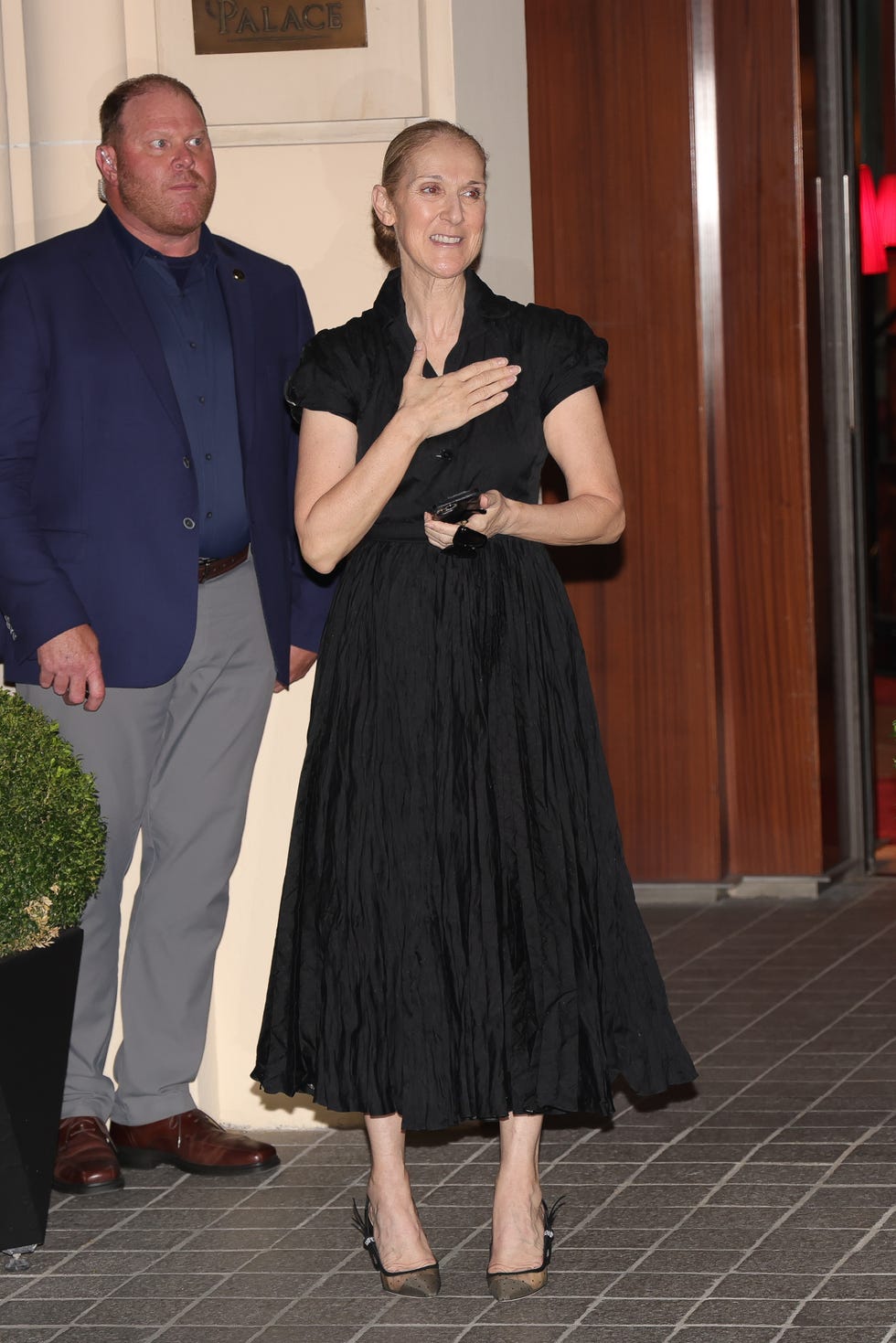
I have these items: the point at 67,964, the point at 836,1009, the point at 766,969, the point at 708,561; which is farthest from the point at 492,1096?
the point at 708,561

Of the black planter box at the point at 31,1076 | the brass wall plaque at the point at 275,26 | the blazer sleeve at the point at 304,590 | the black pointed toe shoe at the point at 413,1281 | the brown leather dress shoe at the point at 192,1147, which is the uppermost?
the brass wall plaque at the point at 275,26

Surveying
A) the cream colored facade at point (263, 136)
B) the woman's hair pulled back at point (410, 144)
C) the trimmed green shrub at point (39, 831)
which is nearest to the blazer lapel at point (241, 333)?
the cream colored facade at point (263, 136)

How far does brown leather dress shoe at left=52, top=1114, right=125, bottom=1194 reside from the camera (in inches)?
175

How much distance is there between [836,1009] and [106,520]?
265cm

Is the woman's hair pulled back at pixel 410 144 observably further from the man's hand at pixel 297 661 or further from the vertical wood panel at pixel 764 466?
the vertical wood panel at pixel 764 466

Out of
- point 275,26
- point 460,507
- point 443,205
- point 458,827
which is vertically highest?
point 275,26

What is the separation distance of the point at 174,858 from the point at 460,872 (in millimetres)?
1102

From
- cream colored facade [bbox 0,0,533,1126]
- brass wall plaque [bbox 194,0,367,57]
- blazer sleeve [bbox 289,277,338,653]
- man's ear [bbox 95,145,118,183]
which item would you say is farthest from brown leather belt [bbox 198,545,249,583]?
brass wall plaque [bbox 194,0,367,57]

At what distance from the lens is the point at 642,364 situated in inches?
278

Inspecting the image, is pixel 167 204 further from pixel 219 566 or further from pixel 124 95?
pixel 219 566

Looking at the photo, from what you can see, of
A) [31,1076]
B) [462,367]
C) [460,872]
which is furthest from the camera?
[31,1076]

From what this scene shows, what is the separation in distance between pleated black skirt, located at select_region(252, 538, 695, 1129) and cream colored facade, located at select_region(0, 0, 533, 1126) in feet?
3.34

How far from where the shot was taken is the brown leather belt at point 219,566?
4469mm

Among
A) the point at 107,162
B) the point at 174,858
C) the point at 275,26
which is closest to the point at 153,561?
the point at 174,858
